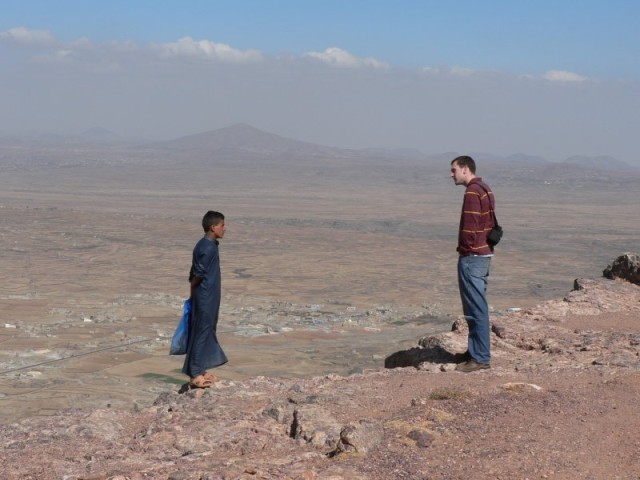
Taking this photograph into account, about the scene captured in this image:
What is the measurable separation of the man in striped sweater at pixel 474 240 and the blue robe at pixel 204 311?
1706 millimetres

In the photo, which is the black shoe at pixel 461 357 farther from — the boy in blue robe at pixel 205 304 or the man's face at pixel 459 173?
the boy in blue robe at pixel 205 304

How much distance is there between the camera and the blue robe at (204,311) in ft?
20.1

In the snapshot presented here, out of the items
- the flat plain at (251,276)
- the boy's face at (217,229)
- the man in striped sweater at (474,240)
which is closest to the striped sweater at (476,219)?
the man in striped sweater at (474,240)

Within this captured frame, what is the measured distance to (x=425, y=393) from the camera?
18.7ft

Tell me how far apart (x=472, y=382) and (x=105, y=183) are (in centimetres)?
6261

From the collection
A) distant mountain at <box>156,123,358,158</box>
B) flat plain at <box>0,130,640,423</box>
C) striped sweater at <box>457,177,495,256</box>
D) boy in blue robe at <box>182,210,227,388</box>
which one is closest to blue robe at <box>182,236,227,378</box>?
boy in blue robe at <box>182,210,227,388</box>

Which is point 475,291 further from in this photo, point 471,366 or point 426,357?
point 426,357

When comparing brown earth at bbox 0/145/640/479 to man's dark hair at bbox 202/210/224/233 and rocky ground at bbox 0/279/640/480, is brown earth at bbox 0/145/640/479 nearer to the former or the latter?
rocky ground at bbox 0/279/640/480

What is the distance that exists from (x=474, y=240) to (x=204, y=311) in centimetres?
193

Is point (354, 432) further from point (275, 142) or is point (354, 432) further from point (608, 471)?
point (275, 142)

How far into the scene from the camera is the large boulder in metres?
10.0

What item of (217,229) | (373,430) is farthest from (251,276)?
(373,430)

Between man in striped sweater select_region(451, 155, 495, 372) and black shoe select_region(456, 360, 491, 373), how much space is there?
0.23 metres

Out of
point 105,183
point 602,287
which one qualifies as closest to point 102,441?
point 602,287
